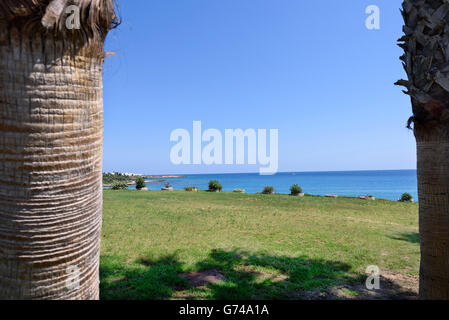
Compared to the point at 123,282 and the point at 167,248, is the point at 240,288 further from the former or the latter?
the point at 167,248

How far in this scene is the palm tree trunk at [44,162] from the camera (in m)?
1.38

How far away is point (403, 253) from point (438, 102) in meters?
5.67

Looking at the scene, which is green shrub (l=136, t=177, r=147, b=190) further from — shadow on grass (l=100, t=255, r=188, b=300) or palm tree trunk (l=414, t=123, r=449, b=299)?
palm tree trunk (l=414, t=123, r=449, b=299)

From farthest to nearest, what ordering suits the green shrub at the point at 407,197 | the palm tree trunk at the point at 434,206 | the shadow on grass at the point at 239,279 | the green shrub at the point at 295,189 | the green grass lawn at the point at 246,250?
the green shrub at the point at 295,189
the green shrub at the point at 407,197
the green grass lawn at the point at 246,250
the shadow on grass at the point at 239,279
the palm tree trunk at the point at 434,206

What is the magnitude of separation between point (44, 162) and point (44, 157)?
0.03m

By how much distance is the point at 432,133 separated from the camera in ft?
11.1

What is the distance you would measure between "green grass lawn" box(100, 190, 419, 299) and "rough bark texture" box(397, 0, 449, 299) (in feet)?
6.87

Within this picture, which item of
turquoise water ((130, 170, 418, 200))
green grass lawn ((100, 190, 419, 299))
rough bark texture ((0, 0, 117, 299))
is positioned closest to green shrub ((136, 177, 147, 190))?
turquoise water ((130, 170, 418, 200))

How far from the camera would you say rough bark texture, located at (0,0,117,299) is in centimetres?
138

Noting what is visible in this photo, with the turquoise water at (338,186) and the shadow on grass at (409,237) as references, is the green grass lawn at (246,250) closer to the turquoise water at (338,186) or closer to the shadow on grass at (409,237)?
the shadow on grass at (409,237)

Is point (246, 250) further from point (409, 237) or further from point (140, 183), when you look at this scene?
point (140, 183)

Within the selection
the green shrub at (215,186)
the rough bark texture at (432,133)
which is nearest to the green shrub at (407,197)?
the green shrub at (215,186)

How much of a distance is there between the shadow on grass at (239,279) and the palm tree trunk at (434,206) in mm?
1524

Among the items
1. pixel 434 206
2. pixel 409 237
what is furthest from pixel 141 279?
pixel 409 237
